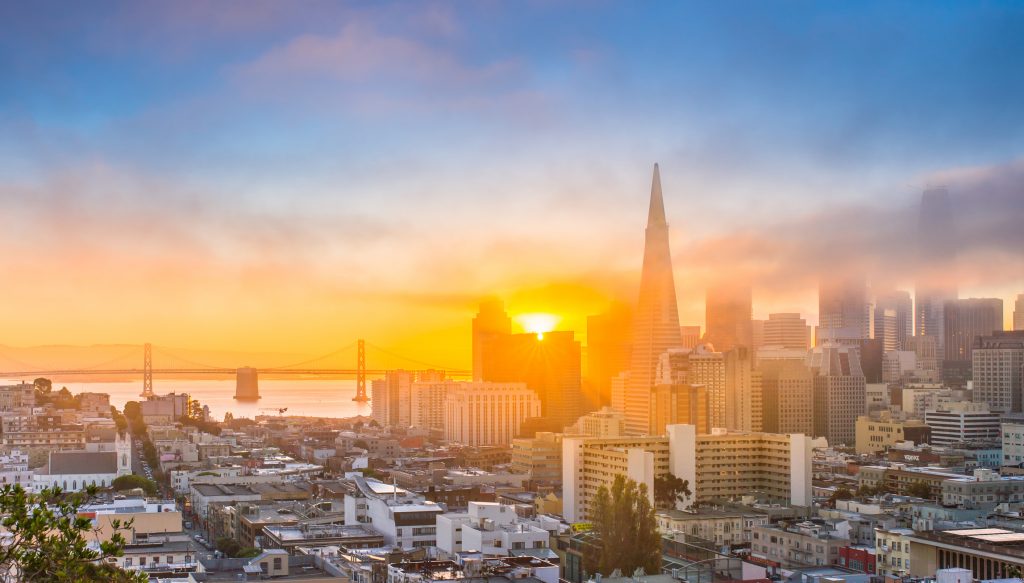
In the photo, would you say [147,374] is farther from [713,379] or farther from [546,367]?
[713,379]

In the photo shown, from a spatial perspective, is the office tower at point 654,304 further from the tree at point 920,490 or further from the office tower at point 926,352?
the office tower at point 926,352

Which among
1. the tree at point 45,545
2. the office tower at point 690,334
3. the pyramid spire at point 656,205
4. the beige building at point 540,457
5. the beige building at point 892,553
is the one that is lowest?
the beige building at point 540,457

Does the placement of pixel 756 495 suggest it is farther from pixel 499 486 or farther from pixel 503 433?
pixel 503 433

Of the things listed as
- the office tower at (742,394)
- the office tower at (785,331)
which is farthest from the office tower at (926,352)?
the office tower at (742,394)

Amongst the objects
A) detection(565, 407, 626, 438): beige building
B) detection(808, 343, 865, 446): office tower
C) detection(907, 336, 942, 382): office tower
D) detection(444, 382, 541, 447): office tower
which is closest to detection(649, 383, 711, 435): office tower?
detection(565, 407, 626, 438): beige building

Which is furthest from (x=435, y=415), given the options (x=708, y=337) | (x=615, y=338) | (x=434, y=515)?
(x=434, y=515)

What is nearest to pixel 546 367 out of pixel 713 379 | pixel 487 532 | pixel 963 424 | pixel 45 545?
pixel 713 379
